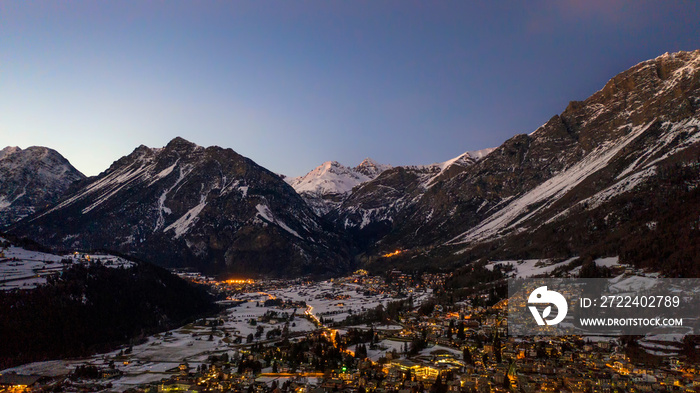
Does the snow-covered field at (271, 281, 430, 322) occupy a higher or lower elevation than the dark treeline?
lower

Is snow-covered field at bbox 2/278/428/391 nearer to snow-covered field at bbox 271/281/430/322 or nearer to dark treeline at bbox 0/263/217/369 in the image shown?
snow-covered field at bbox 271/281/430/322

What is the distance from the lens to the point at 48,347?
9681 cm

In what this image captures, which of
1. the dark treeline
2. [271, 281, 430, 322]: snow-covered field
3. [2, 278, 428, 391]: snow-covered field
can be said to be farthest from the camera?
[271, 281, 430, 322]: snow-covered field

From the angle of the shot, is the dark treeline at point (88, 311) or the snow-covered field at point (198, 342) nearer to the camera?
the snow-covered field at point (198, 342)

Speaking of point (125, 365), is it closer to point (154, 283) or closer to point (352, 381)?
point (352, 381)

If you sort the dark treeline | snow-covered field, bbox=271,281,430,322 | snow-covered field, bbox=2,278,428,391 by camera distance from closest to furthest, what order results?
snow-covered field, bbox=2,278,428,391, the dark treeline, snow-covered field, bbox=271,281,430,322

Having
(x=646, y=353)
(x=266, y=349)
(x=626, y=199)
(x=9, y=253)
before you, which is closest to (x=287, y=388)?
(x=266, y=349)

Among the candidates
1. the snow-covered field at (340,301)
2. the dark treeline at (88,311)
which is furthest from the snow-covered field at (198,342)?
the dark treeline at (88,311)

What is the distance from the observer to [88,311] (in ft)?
379

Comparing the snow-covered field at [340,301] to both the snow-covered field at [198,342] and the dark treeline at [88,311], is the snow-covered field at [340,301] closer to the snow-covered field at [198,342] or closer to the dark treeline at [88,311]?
the snow-covered field at [198,342]

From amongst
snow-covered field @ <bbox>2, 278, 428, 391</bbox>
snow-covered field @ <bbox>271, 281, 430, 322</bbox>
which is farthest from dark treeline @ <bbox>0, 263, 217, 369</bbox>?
snow-covered field @ <bbox>271, 281, 430, 322</bbox>

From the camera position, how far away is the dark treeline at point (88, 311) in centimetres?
9656

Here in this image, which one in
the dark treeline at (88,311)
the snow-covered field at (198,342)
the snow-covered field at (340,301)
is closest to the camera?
the snow-covered field at (198,342)

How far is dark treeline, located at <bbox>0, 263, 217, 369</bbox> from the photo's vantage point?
317 feet
